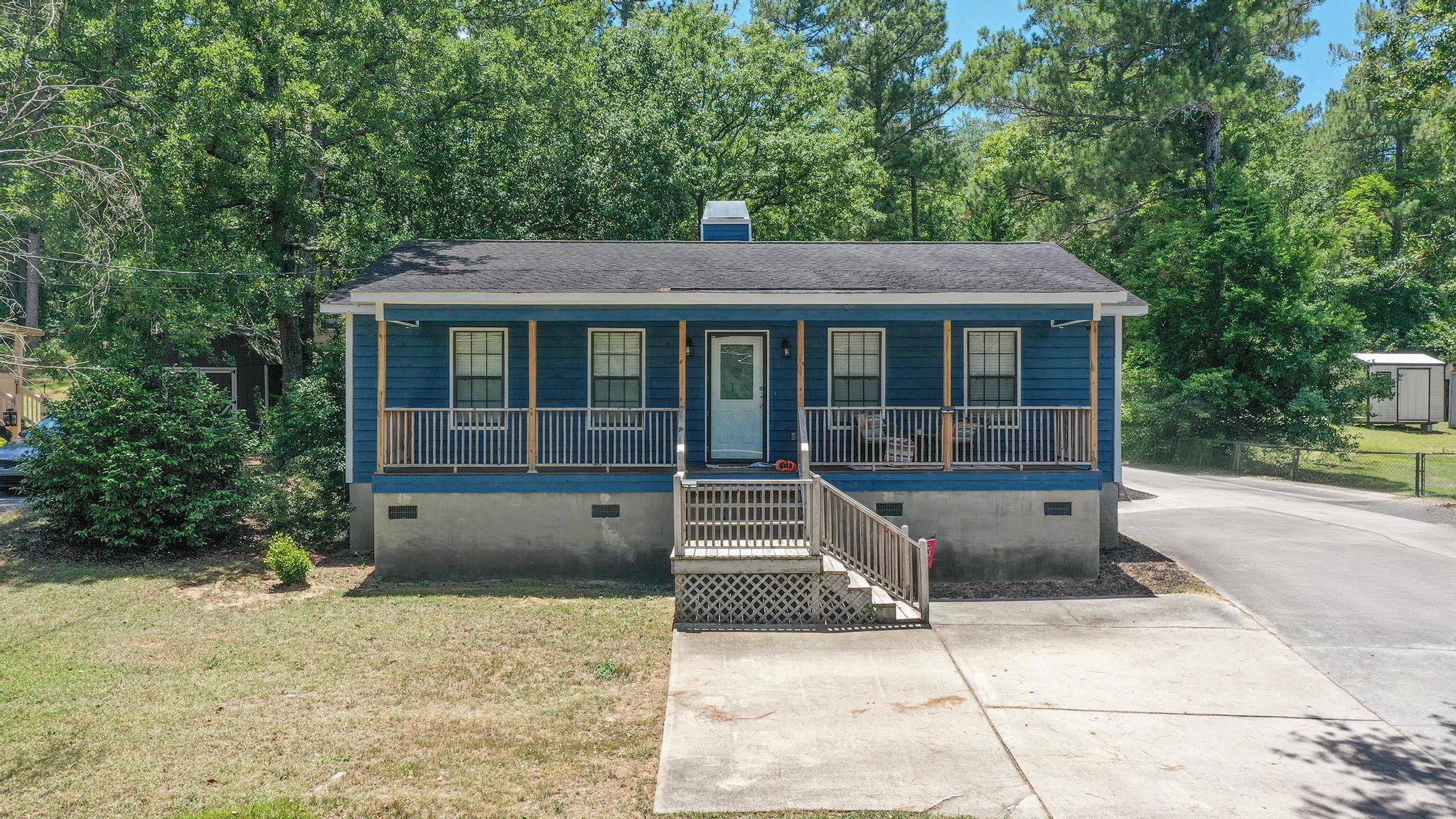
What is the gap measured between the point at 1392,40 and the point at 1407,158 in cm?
3087

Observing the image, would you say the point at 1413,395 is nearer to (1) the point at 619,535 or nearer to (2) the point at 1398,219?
(2) the point at 1398,219

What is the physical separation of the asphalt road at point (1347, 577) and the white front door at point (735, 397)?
20.3 feet

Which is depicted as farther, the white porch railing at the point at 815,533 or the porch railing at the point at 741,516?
the porch railing at the point at 741,516

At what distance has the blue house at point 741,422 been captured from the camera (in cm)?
1100

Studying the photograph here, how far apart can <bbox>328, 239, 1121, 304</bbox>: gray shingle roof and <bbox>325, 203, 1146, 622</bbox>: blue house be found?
0.25 feet

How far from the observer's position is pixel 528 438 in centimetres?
1303

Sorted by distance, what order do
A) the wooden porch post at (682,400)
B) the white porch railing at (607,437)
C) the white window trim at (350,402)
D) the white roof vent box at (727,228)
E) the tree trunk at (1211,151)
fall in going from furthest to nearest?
the tree trunk at (1211,151) → the white roof vent box at (727,228) → the white window trim at (350,402) → the white porch railing at (607,437) → the wooden porch post at (682,400)

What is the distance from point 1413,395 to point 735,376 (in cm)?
3072

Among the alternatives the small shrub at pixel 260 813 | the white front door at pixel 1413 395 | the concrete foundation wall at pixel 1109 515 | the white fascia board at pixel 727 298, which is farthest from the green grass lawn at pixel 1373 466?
the small shrub at pixel 260 813

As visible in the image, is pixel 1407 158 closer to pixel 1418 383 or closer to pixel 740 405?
pixel 1418 383

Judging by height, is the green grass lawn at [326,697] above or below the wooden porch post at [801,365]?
below

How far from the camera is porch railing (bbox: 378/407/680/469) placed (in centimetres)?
1240

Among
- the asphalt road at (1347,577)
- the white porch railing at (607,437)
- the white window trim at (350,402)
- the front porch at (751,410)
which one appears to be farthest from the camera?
the white window trim at (350,402)

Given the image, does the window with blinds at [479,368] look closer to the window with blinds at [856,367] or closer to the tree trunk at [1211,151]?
the window with blinds at [856,367]
